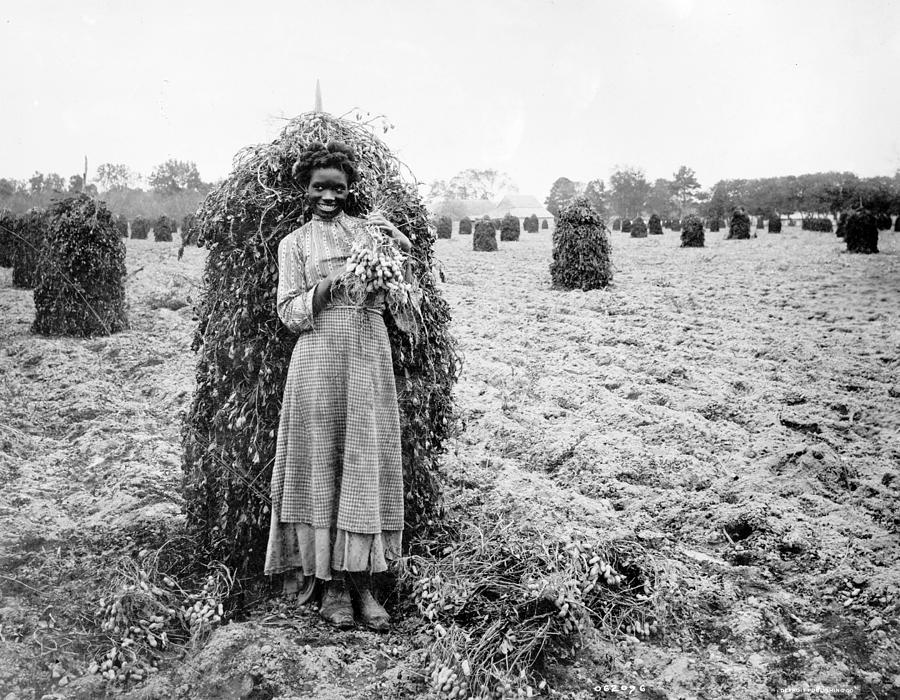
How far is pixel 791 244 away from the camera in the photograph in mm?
18812

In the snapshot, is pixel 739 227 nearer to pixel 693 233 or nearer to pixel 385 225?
pixel 693 233

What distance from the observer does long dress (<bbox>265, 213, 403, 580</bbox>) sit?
125 inches

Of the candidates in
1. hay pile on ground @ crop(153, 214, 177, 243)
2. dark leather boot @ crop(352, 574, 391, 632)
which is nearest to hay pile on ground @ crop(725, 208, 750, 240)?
hay pile on ground @ crop(153, 214, 177, 243)

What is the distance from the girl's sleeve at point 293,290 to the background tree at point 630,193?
227 feet

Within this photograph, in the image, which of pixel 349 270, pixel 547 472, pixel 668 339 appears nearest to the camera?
pixel 349 270

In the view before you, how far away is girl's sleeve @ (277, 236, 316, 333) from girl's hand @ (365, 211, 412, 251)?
425mm

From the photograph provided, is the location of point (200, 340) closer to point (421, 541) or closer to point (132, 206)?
point (421, 541)

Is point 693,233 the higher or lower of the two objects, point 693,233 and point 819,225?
the lower

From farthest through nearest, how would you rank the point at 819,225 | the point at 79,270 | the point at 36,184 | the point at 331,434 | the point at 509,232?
the point at 819,225
the point at 509,232
the point at 36,184
the point at 79,270
the point at 331,434

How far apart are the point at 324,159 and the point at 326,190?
6.1 inches

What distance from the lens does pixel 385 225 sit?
10.5 ft

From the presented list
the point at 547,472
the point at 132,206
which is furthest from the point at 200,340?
the point at 132,206

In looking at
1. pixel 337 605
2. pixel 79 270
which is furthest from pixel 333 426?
pixel 79 270

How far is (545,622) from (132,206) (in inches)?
1443
